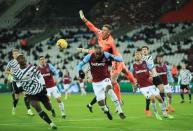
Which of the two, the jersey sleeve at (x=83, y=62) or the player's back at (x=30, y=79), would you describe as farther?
the jersey sleeve at (x=83, y=62)

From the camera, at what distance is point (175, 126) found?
644 inches

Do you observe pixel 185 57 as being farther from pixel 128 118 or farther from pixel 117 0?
pixel 128 118

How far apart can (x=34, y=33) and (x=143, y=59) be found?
3750 centimetres

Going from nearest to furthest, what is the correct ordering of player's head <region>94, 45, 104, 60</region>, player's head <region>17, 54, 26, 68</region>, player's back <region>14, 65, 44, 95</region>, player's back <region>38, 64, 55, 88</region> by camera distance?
player's head <region>17, 54, 26, 68</region>, player's back <region>14, 65, 44, 95</region>, player's head <region>94, 45, 104, 60</region>, player's back <region>38, 64, 55, 88</region>

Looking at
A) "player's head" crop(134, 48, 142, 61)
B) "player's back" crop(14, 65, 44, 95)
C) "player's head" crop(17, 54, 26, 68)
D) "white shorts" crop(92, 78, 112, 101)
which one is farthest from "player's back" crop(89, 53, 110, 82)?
"player's head" crop(17, 54, 26, 68)

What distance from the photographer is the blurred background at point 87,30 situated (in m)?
47.0

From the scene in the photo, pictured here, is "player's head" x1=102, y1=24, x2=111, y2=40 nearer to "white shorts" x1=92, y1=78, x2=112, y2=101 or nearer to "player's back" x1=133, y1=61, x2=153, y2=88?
"player's back" x1=133, y1=61, x2=153, y2=88

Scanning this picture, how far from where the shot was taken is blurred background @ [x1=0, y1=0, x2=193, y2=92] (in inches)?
1849

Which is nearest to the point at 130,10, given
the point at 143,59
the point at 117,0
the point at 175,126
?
the point at 117,0

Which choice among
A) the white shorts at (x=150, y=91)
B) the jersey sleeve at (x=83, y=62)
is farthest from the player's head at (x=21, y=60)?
the white shorts at (x=150, y=91)

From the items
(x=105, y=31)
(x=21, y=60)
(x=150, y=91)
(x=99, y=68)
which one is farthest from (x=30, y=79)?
(x=150, y=91)

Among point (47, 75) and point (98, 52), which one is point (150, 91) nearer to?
point (98, 52)

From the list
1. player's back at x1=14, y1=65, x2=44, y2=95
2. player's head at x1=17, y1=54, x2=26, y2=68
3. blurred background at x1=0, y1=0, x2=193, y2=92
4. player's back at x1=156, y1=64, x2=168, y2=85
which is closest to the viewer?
player's head at x1=17, y1=54, x2=26, y2=68

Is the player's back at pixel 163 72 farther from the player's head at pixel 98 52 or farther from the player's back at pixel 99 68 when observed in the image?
the player's head at pixel 98 52
